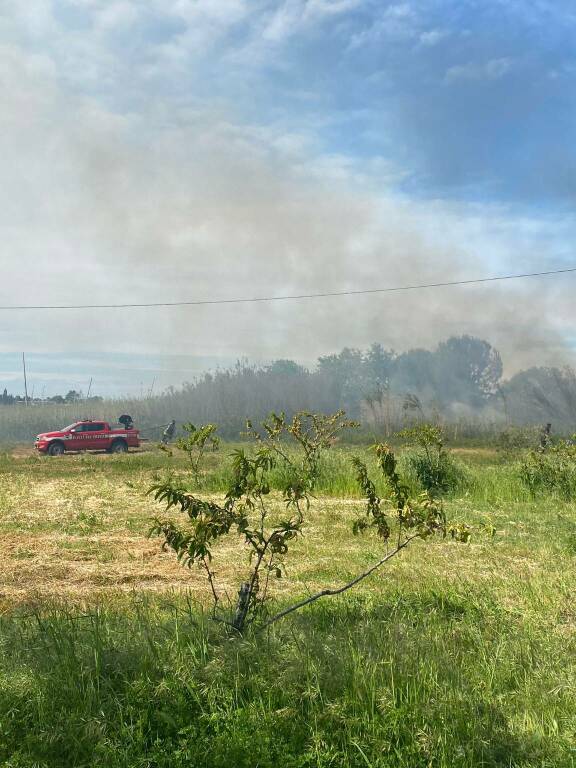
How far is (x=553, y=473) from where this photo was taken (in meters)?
13.9

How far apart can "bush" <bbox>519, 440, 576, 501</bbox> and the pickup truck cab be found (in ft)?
65.9

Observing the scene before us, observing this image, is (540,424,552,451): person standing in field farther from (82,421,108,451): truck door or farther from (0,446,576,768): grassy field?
(82,421,108,451): truck door

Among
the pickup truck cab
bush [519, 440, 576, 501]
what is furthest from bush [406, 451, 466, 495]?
the pickup truck cab

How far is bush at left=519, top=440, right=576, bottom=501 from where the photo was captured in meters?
13.6

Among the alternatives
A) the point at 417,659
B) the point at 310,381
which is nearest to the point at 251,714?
the point at 417,659

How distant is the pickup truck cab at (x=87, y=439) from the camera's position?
2995cm

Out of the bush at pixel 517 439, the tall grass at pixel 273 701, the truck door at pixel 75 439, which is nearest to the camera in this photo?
the tall grass at pixel 273 701

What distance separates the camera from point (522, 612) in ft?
19.4

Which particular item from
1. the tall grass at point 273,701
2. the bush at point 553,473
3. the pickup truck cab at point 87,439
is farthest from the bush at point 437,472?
the pickup truck cab at point 87,439

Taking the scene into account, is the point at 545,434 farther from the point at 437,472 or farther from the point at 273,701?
the point at 273,701

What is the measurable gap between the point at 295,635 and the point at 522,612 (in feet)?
6.98

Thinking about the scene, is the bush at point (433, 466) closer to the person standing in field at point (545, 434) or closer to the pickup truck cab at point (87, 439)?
the person standing in field at point (545, 434)

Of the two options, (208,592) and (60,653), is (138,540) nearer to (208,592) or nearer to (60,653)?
(208,592)

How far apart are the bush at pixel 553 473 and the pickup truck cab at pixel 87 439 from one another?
65.9 feet
